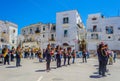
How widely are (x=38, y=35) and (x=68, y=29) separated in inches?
580

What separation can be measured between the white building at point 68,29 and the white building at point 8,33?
48.0ft

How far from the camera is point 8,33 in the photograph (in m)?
59.1

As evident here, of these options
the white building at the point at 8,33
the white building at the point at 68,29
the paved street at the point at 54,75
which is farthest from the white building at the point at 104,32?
the paved street at the point at 54,75

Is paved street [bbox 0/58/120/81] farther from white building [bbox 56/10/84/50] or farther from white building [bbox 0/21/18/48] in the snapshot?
white building [bbox 0/21/18/48]

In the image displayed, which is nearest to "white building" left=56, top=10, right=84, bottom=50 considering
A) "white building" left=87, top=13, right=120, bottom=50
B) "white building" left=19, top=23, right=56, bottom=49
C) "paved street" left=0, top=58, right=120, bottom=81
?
"white building" left=87, top=13, right=120, bottom=50

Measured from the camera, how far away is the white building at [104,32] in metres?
50.3

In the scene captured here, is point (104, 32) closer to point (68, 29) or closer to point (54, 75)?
point (68, 29)

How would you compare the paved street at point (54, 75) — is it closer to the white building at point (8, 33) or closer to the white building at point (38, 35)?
the white building at point (38, 35)

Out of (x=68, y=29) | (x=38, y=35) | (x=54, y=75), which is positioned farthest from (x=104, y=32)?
(x=54, y=75)

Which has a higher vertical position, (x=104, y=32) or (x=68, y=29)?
(x=68, y=29)

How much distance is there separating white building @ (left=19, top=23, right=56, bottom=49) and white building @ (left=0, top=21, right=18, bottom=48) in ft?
15.6

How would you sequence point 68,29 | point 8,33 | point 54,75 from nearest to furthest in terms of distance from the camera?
point 54,75 < point 68,29 < point 8,33

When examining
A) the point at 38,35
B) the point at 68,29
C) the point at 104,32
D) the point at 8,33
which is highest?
the point at 68,29

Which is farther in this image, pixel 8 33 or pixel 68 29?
pixel 8 33
